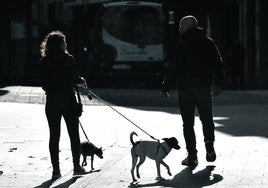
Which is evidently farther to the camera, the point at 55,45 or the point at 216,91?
the point at 216,91

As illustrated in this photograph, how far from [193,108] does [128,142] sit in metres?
3.10

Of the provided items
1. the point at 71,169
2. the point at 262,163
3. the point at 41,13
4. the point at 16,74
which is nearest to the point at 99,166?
Answer: the point at 71,169

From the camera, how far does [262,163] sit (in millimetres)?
11680

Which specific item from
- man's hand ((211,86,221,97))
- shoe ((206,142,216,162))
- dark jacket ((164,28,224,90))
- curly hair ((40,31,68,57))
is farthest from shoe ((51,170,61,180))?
man's hand ((211,86,221,97))

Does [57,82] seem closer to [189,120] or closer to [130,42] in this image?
[189,120]

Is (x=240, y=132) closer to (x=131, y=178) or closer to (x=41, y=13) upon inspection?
(x=131, y=178)

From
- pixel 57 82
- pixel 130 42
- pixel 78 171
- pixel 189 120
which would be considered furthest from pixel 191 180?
pixel 130 42

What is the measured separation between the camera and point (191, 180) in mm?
10445

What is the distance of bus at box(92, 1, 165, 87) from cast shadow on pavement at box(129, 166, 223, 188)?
23.6 meters

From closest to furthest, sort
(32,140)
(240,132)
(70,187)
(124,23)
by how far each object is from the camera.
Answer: (70,187) → (32,140) → (240,132) → (124,23)

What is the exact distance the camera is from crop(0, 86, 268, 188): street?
10.5 m

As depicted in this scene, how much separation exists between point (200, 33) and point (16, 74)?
103 feet

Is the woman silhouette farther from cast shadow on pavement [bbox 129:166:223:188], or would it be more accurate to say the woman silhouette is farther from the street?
cast shadow on pavement [bbox 129:166:223:188]

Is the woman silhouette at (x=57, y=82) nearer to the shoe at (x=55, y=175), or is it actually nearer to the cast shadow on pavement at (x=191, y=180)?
the shoe at (x=55, y=175)
